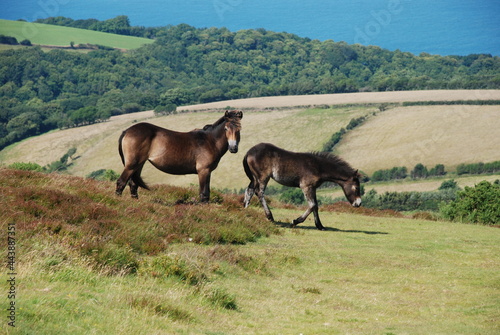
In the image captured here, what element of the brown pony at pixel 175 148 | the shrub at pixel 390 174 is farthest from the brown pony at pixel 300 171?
the shrub at pixel 390 174

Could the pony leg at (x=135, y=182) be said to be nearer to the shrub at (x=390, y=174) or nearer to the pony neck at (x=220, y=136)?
the pony neck at (x=220, y=136)

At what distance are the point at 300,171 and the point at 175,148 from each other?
15.3ft

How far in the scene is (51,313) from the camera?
25.3 ft

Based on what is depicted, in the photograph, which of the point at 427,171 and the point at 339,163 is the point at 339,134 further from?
the point at 339,163

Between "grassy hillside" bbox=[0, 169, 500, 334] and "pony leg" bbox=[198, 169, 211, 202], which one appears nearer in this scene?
"grassy hillside" bbox=[0, 169, 500, 334]

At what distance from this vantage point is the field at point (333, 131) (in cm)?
11094

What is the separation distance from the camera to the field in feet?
364

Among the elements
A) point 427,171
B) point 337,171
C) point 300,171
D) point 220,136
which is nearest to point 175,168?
point 220,136

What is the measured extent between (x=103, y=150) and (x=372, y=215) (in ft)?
399

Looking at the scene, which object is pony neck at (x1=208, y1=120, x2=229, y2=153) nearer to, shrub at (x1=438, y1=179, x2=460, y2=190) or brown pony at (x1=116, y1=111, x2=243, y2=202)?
brown pony at (x1=116, y1=111, x2=243, y2=202)

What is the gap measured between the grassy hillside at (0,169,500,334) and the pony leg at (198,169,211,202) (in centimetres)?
57

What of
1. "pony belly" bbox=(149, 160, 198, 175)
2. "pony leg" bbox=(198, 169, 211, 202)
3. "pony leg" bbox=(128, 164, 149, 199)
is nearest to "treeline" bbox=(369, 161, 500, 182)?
"pony leg" bbox=(198, 169, 211, 202)

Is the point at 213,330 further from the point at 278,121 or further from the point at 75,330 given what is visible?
the point at 278,121

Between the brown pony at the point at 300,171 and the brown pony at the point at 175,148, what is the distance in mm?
1981
